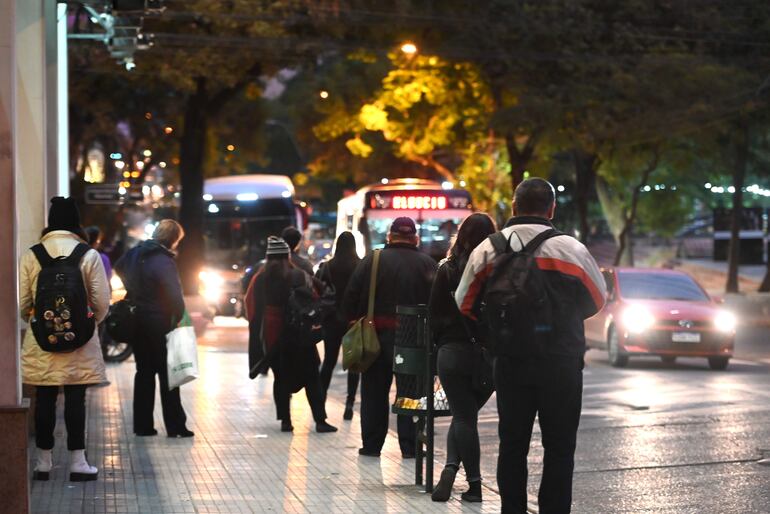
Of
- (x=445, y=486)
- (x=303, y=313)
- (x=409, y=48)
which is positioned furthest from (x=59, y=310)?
(x=409, y=48)

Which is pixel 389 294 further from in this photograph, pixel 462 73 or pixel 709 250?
pixel 709 250

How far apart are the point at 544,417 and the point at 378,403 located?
409cm

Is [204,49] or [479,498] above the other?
[204,49]

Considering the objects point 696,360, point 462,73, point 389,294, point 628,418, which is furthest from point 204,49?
point 389,294

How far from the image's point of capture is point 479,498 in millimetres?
8945

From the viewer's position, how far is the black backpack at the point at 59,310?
30.9 ft

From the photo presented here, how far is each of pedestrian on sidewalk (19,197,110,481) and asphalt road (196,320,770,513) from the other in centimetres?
260

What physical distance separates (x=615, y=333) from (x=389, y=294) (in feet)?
34.9

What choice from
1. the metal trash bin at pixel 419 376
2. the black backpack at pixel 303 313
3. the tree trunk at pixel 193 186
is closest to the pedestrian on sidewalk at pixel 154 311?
the black backpack at pixel 303 313

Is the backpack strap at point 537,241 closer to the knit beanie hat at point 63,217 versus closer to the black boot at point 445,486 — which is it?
the black boot at point 445,486

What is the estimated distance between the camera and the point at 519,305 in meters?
6.73

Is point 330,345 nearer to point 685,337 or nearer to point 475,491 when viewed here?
point 475,491

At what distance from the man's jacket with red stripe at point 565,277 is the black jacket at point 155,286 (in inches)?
214

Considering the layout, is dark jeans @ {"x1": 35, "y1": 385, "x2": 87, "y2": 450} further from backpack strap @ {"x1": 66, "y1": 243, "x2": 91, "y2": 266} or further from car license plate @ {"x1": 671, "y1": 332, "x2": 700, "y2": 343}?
car license plate @ {"x1": 671, "y1": 332, "x2": 700, "y2": 343}
